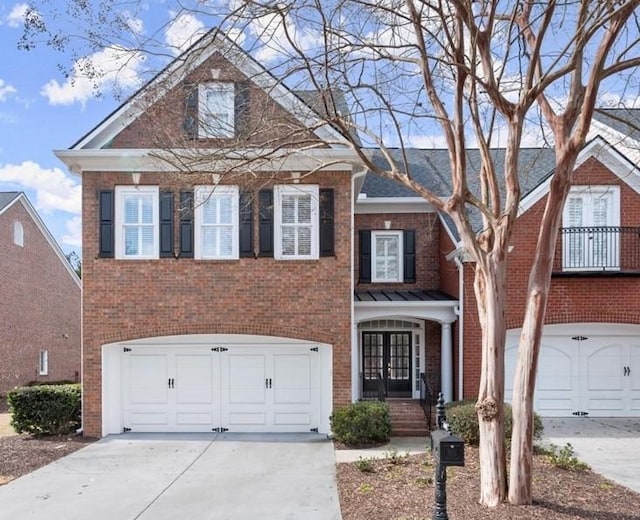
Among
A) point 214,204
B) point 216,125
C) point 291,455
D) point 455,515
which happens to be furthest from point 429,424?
point 216,125

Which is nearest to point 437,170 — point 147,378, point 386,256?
point 386,256

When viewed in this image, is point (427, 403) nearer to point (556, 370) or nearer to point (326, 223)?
point (556, 370)

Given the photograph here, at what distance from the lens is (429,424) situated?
458 inches

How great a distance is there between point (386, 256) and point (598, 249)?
500 cm

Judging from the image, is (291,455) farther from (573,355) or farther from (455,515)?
(573,355)

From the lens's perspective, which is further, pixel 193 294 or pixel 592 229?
pixel 592 229

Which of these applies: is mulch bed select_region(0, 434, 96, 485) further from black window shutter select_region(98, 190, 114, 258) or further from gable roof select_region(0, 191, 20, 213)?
gable roof select_region(0, 191, 20, 213)

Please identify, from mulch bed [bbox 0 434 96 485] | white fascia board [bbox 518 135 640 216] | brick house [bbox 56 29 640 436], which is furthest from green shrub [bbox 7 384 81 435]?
white fascia board [bbox 518 135 640 216]

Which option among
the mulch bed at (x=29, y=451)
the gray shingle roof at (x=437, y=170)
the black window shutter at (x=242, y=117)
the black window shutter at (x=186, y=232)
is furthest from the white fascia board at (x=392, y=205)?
the mulch bed at (x=29, y=451)

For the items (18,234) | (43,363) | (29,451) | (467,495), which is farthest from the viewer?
(43,363)

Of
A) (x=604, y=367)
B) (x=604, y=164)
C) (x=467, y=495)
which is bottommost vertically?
(x=467, y=495)

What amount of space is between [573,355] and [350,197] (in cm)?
654

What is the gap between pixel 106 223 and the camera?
11.3 metres

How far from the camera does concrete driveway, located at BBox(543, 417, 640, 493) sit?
329 inches
